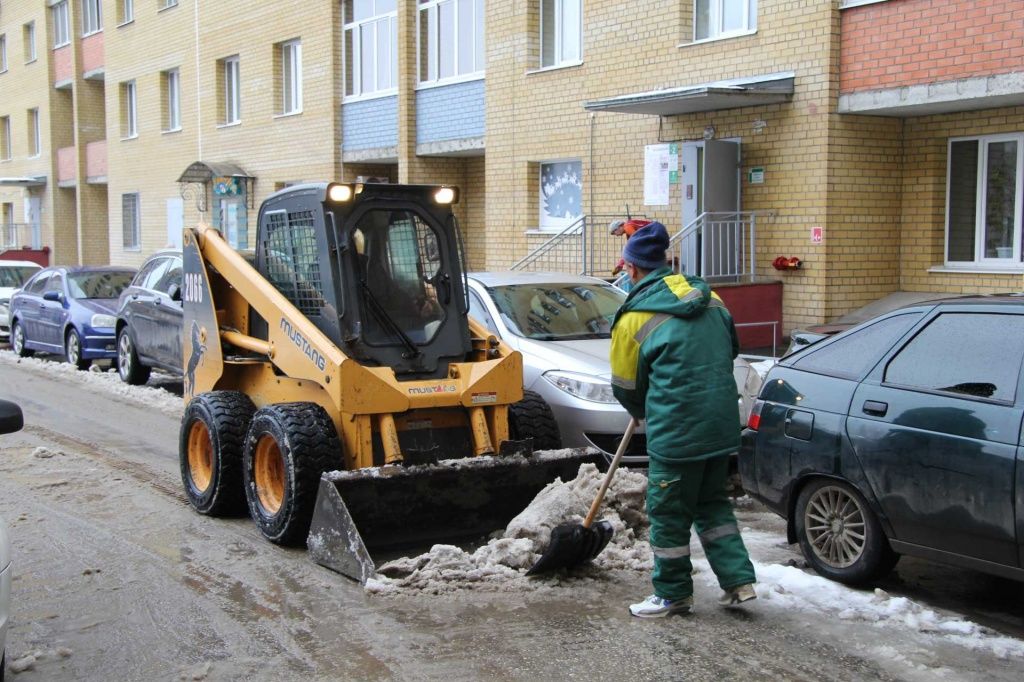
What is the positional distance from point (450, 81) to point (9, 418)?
659 inches

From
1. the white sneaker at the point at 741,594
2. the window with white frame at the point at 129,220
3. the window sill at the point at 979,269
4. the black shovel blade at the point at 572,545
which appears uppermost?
the window with white frame at the point at 129,220

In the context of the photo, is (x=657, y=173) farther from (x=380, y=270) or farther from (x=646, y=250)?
(x=646, y=250)

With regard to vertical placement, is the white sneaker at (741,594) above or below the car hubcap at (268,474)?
below

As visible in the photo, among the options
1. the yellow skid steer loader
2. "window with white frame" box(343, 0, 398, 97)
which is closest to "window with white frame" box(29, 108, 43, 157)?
"window with white frame" box(343, 0, 398, 97)

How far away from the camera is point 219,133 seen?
2762 cm

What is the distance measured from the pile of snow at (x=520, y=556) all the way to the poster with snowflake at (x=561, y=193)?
1137cm

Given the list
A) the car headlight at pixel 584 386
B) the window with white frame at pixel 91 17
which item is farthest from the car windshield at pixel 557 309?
the window with white frame at pixel 91 17

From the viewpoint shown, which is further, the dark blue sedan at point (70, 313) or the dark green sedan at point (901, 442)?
the dark blue sedan at point (70, 313)

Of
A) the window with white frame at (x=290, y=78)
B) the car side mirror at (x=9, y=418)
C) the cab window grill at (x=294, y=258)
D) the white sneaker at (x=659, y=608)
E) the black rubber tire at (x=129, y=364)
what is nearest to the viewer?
the car side mirror at (x=9, y=418)

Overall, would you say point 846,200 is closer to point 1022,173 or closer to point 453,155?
point 1022,173

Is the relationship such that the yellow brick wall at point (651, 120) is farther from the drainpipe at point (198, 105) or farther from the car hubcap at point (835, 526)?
the drainpipe at point (198, 105)

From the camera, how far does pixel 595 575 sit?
20.3 feet

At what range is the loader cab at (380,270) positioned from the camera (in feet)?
23.1

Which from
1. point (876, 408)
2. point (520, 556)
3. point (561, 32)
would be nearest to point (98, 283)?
point (561, 32)
